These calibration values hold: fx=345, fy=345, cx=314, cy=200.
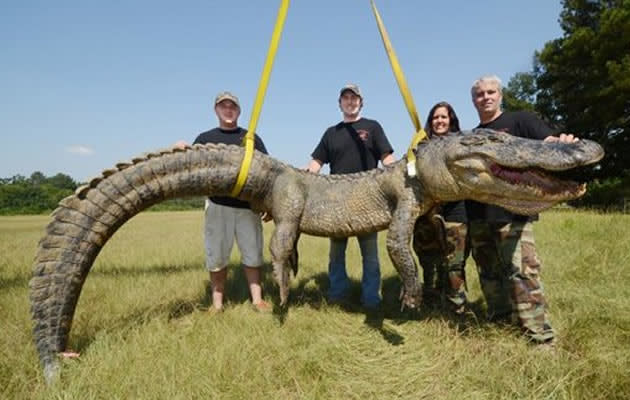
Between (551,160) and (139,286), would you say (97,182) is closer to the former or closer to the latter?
(139,286)

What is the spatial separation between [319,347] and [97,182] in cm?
240

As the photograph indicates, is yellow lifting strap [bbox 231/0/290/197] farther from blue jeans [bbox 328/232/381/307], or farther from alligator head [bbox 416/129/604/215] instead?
blue jeans [bbox 328/232/381/307]

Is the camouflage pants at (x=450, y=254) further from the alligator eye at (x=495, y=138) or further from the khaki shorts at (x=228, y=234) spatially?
the khaki shorts at (x=228, y=234)

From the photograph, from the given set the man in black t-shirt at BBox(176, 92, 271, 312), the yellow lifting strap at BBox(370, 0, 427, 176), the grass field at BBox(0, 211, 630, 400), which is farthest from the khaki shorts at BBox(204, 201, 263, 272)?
the yellow lifting strap at BBox(370, 0, 427, 176)

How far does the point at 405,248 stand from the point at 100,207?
258cm

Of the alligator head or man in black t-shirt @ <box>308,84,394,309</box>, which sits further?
man in black t-shirt @ <box>308,84,394,309</box>

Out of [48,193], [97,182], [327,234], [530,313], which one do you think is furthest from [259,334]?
[48,193]

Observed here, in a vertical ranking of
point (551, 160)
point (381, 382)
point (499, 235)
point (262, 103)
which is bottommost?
point (381, 382)

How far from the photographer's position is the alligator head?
238cm

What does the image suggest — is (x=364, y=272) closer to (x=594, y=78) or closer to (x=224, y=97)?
(x=224, y=97)

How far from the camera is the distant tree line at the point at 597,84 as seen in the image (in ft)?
50.6

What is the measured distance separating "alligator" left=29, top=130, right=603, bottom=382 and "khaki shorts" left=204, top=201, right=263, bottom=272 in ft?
3.61

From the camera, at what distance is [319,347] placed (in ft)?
10.1

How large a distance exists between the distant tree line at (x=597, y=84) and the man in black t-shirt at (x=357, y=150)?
563 inches
